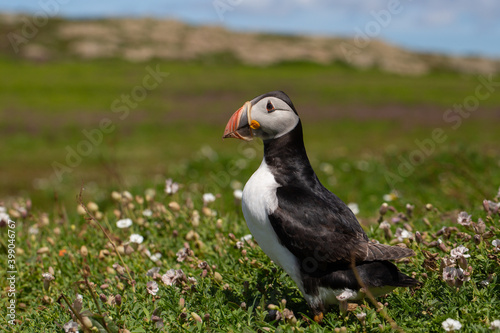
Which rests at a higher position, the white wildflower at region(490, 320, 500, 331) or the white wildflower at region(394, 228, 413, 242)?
the white wildflower at region(490, 320, 500, 331)

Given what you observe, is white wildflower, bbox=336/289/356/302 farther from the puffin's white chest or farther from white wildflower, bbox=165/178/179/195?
white wildflower, bbox=165/178/179/195

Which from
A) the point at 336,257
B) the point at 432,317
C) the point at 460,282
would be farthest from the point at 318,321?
the point at 460,282

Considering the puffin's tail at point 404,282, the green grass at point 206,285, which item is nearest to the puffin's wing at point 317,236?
the puffin's tail at point 404,282

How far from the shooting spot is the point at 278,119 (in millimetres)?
3734

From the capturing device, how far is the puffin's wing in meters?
3.54

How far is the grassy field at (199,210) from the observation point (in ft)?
12.3

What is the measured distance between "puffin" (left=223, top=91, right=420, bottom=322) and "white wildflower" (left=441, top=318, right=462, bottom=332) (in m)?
0.36

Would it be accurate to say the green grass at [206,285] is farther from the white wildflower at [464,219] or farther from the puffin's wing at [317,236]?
the puffin's wing at [317,236]

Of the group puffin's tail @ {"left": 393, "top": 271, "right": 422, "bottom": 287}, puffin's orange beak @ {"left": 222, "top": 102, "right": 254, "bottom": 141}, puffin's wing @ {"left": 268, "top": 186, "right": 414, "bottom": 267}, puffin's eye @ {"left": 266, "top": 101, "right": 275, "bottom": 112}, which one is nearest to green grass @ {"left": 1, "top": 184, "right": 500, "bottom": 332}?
puffin's tail @ {"left": 393, "top": 271, "right": 422, "bottom": 287}

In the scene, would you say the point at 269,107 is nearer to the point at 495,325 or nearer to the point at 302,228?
the point at 302,228

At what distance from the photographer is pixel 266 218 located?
11.8ft

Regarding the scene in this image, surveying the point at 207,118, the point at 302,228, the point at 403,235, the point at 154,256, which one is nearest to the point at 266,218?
the point at 302,228

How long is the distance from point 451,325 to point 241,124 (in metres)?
1.88

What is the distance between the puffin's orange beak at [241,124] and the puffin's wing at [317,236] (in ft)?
1.57
